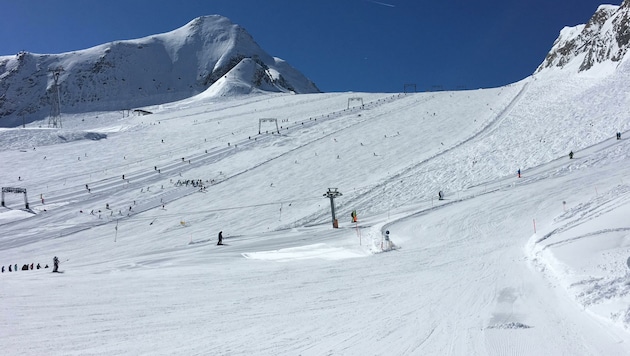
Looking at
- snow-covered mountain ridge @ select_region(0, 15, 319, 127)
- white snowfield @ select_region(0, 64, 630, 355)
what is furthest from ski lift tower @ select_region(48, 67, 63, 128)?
white snowfield @ select_region(0, 64, 630, 355)

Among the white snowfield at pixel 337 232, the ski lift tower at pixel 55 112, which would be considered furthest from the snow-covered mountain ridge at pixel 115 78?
the white snowfield at pixel 337 232

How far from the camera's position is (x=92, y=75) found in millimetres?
172000

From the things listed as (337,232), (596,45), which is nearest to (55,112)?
(337,232)

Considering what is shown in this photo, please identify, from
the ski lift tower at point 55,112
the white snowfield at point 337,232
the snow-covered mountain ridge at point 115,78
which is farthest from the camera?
the snow-covered mountain ridge at point 115,78

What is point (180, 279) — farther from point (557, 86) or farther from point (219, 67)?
point (219, 67)

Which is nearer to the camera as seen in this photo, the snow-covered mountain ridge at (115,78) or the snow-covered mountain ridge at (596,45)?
the snow-covered mountain ridge at (596,45)

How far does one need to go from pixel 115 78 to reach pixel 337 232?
173 metres

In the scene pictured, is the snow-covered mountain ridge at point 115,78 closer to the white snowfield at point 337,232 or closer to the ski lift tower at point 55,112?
the ski lift tower at point 55,112

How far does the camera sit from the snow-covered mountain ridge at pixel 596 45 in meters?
65.2

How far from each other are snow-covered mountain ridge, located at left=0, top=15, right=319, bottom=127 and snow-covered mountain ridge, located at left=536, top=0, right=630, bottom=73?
79478 mm

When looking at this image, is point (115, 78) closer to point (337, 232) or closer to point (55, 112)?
point (55, 112)

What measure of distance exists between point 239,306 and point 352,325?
3.56 meters

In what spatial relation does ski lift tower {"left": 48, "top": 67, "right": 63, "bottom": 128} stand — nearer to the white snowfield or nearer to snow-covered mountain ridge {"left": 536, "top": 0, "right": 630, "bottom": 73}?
the white snowfield

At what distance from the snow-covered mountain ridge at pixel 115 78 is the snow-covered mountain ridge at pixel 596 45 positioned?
79.5 m
